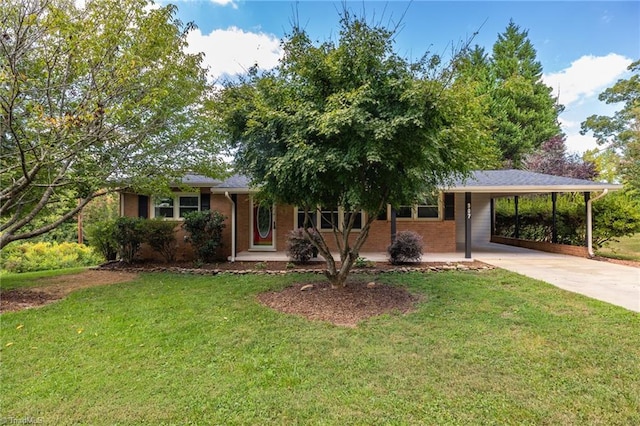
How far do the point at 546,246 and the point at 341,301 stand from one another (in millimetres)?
10632

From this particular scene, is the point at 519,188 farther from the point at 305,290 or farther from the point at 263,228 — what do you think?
the point at 263,228

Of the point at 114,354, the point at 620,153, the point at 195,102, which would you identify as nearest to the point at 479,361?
the point at 114,354

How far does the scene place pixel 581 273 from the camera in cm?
766

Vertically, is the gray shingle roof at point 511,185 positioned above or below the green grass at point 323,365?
above

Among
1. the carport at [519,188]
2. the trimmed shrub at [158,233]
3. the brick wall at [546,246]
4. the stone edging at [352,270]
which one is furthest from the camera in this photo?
the brick wall at [546,246]

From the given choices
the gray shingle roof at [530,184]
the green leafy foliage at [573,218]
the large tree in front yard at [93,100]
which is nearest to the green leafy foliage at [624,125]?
the green leafy foliage at [573,218]

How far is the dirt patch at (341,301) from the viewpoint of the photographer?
194 inches

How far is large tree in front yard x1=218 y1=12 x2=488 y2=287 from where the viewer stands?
14.0 ft

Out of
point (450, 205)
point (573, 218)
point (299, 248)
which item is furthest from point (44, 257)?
point (573, 218)

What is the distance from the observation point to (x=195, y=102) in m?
7.28

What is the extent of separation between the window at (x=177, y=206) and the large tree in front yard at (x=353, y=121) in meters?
6.18

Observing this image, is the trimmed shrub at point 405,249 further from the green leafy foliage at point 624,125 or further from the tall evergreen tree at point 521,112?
the green leafy foliage at point 624,125

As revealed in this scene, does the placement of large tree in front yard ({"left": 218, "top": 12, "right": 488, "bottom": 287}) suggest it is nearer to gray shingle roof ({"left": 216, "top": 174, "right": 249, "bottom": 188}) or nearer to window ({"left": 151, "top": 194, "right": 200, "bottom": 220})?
gray shingle roof ({"left": 216, "top": 174, "right": 249, "bottom": 188})

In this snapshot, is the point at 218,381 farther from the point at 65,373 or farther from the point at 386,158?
the point at 386,158
